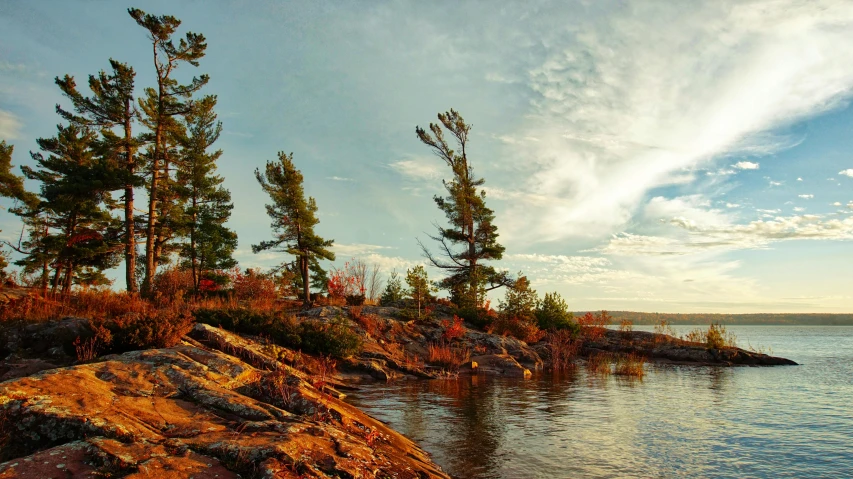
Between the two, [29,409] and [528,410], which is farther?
[528,410]

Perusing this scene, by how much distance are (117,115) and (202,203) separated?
25.7 ft

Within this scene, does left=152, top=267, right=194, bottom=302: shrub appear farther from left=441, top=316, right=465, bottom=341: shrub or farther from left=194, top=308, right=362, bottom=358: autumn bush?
left=441, top=316, right=465, bottom=341: shrub

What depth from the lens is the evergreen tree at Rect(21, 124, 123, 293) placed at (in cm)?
2642

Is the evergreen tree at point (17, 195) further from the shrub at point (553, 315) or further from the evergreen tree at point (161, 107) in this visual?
the shrub at point (553, 315)

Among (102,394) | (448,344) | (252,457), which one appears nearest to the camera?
(252,457)

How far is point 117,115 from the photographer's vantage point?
28.0 m

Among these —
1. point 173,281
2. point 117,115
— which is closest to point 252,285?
point 173,281

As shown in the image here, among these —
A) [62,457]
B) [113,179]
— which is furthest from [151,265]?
[62,457]

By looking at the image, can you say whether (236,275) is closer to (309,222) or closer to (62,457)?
(309,222)

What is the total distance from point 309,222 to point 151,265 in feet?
33.6

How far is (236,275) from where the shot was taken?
3312 cm

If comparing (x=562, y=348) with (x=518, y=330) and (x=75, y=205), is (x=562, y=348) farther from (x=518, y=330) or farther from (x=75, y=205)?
(x=75, y=205)

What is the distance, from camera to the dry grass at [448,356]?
70.1 ft

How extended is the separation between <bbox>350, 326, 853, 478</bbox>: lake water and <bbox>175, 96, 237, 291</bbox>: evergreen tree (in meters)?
20.0
